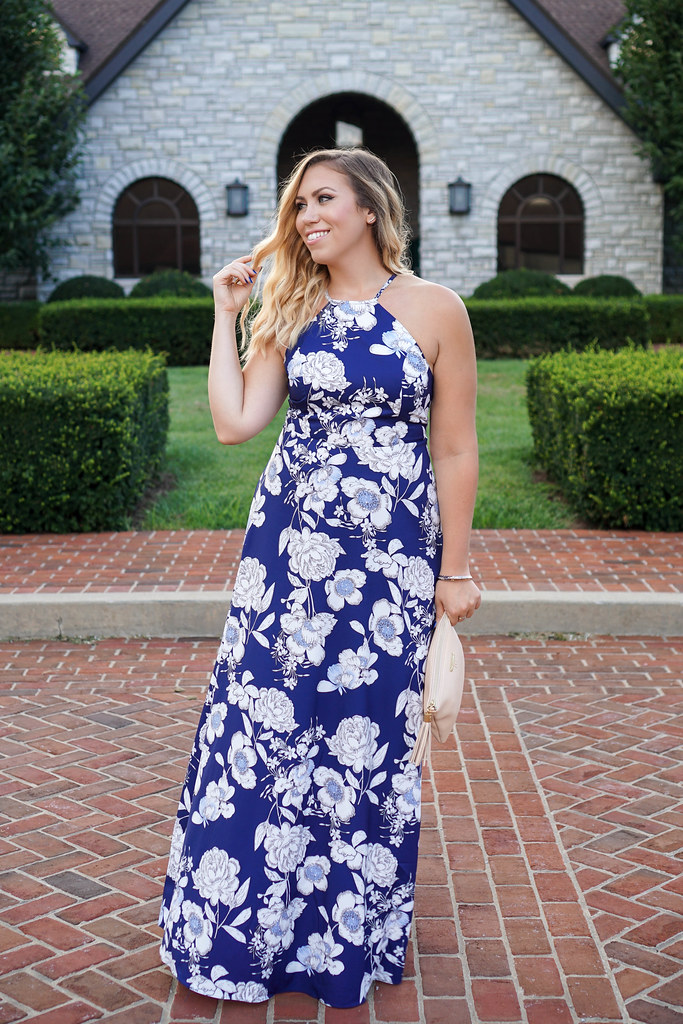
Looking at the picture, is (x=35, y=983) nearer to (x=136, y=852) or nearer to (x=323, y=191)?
(x=136, y=852)

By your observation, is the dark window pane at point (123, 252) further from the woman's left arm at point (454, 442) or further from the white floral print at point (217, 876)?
the white floral print at point (217, 876)

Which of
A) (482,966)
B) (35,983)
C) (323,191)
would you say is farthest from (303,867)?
(323,191)

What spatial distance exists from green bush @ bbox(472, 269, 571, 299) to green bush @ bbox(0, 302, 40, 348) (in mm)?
7245

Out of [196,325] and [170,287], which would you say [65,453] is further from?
[170,287]

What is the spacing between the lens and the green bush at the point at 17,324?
1842cm

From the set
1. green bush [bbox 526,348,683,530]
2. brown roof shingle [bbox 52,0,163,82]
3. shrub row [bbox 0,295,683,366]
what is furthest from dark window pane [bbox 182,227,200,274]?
green bush [bbox 526,348,683,530]

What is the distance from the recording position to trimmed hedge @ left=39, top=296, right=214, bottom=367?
1609 cm

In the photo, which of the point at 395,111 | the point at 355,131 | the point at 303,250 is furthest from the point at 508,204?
the point at 303,250

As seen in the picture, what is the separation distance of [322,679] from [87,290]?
56.6 feet

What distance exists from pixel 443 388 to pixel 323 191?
1.89 ft

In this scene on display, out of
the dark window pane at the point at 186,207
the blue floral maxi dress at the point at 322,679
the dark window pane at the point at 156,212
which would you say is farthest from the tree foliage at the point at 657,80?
the blue floral maxi dress at the point at 322,679

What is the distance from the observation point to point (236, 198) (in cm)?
2016

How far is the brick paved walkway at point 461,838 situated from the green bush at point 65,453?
1.79 m

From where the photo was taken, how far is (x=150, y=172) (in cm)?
2022
